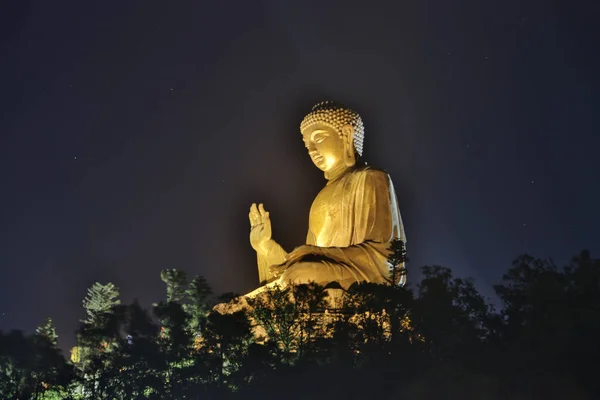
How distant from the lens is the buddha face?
42.2ft

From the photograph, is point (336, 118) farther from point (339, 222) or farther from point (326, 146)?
point (339, 222)

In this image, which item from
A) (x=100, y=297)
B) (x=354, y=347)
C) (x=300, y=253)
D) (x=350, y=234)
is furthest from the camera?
(x=100, y=297)

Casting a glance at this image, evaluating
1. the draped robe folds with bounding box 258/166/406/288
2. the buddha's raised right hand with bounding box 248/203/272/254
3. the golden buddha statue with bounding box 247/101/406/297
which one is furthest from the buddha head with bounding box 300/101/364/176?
the buddha's raised right hand with bounding box 248/203/272/254

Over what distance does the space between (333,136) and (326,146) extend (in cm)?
21

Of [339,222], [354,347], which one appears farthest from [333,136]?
[354,347]

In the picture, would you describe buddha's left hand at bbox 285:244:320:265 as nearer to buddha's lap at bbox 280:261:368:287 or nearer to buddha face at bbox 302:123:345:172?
buddha's lap at bbox 280:261:368:287

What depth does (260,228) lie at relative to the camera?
12.5m

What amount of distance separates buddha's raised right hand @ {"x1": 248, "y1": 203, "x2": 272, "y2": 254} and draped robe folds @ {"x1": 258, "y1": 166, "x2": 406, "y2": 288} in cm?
21

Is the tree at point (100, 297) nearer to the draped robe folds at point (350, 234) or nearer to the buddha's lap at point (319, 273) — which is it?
the draped robe folds at point (350, 234)

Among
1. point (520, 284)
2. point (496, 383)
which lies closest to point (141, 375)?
point (496, 383)

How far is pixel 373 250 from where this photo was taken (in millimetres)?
10820

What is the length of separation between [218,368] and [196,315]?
4340 millimetres

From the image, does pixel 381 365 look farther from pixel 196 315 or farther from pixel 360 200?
pixel 196 315

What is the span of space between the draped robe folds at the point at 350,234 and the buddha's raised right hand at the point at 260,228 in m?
0.21
